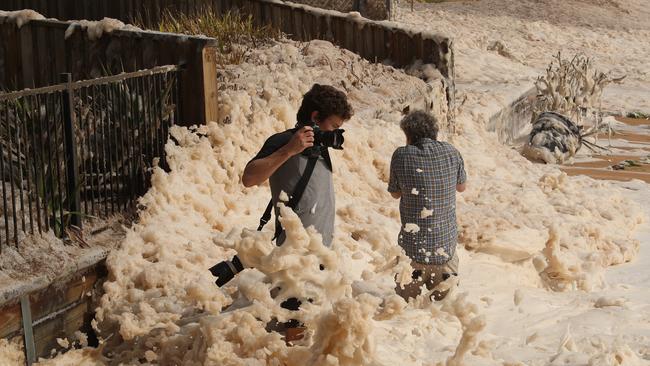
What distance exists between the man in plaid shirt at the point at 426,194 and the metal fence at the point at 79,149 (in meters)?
1.68

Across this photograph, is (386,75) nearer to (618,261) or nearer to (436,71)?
(436,71)

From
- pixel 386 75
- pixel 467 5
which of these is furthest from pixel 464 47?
pixel 386 75

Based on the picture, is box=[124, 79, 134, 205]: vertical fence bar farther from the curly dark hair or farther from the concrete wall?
the concrete wall

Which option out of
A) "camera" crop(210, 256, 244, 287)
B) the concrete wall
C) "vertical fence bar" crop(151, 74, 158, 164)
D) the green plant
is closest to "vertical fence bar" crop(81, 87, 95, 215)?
"vertical fence bar" crop(151, 74, 158, 164)

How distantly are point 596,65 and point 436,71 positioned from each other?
852 centimetres


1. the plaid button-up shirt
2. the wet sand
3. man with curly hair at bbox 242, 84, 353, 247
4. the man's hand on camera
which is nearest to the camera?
the man's hand on camera

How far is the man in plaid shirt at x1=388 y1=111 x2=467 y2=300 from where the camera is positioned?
5.79 metres

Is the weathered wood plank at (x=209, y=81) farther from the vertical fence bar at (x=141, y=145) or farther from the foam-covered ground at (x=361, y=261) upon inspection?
the vertical fence bar at (x=141, y=145)

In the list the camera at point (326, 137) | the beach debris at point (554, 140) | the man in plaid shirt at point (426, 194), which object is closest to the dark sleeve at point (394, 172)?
the man in plaid shirt at point (426, 194)

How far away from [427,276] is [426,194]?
501 mm

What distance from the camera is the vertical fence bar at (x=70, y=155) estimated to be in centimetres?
580

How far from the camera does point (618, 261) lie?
8023mm

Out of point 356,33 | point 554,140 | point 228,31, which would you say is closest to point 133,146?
point 228,31

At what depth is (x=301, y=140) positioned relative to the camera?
466 cm
